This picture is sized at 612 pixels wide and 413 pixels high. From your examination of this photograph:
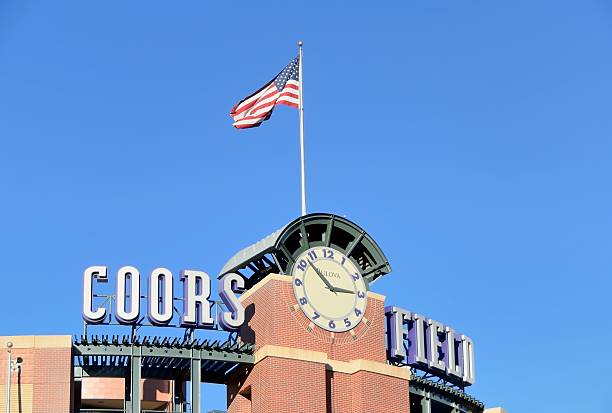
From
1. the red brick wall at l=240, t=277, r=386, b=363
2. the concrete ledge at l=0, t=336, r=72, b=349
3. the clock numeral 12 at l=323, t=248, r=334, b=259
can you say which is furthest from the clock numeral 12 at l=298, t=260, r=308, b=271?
the concrete ledge at l=0, t=336, r=72, b=349

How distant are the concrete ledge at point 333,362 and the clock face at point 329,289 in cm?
195

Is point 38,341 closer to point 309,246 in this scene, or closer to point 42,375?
point 42,375

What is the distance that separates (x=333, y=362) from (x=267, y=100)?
15.9m

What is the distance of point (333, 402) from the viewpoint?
72438 mm

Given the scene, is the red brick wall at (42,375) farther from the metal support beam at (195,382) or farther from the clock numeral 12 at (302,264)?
the clock numeral 12 at (302,264)

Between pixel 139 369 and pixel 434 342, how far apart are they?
1945cm

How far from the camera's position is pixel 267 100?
7925cm

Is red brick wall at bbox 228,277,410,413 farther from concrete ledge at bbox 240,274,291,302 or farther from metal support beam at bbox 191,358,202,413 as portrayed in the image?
metal support beam at bbox 191,358,202,413

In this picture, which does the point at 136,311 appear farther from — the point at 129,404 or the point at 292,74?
the point at 292,74

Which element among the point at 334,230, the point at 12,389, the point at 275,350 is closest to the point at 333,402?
the point at 275,350

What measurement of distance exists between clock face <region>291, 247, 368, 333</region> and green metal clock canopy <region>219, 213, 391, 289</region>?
59 centimetres

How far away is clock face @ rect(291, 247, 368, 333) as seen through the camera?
73.7 m

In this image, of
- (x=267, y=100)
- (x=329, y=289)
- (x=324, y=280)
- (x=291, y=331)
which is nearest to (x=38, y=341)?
(x=291, y=331)

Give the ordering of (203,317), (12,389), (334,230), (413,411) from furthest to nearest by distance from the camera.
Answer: (413,411)
(334,230)
(203,317)
(12,389)
